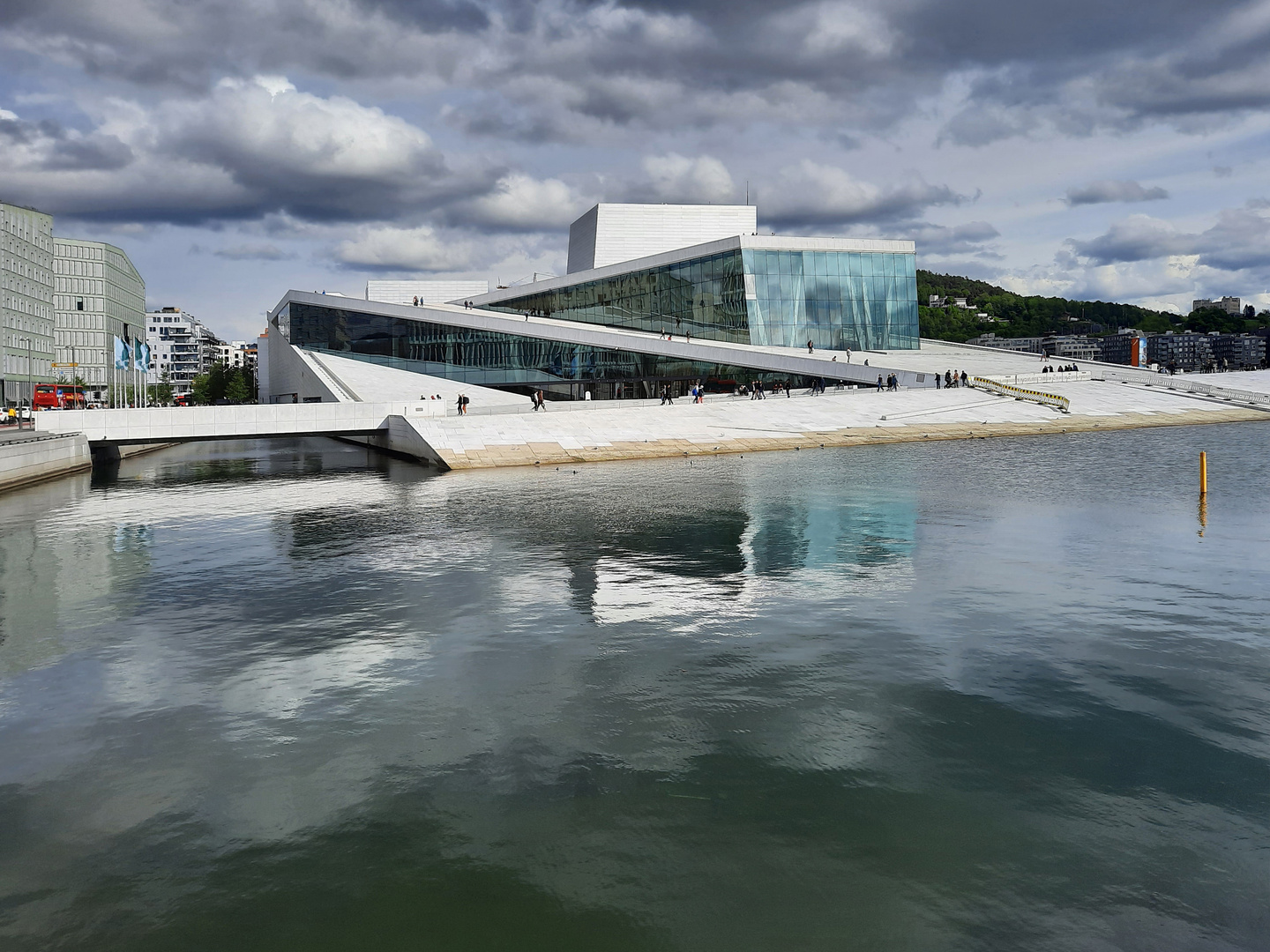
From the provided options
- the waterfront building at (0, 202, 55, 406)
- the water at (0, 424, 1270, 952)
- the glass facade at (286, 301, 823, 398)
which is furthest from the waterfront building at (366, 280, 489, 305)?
the water at (0, 424, 1270, 952)

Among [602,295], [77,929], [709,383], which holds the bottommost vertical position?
[77,929]

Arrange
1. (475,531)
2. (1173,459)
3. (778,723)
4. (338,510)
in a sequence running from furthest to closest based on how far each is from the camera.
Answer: (1173,459) < (338,510) < (475,531) < (778,723)

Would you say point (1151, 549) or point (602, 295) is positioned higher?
point (602, 295)

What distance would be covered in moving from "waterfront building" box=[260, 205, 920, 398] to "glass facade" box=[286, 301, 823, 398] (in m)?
0.06

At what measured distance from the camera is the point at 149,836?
624cm

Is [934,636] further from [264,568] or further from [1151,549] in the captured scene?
[264,568]

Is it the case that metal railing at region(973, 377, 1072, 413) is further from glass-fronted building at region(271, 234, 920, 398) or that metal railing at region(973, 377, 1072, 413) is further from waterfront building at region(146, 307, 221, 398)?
waterfront building at region(146, 307, 221, 398)

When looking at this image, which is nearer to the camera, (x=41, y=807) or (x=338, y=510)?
(x=41, y=807)

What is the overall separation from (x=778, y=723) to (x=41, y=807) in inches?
223

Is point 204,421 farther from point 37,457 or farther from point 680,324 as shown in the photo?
point 680,324

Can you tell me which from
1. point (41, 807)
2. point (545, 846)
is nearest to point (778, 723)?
point (545, 846)

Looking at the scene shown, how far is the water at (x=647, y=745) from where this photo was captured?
5293mm

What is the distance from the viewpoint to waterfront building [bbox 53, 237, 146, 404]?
115 metres

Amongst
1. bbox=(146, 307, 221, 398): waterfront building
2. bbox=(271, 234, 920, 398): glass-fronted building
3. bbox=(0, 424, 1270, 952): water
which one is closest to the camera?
bbox=(0, 424, 1270, 952): water
